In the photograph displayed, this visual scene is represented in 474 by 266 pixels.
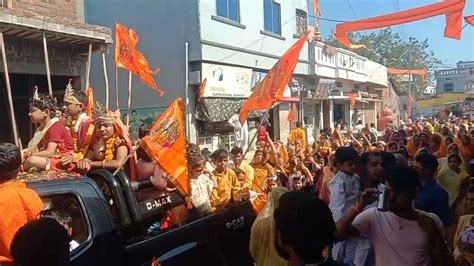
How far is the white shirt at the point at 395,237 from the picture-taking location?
2.69 meters

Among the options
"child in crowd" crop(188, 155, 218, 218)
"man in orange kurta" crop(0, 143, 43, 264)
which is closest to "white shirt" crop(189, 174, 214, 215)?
"child in crowd" crop(188, 155, 218, 218)

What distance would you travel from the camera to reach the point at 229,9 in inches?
505

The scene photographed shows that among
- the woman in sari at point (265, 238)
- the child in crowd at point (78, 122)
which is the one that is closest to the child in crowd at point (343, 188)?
the woman in sari at point (265, 238)

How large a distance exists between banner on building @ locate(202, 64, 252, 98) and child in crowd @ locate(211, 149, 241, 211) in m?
5.68

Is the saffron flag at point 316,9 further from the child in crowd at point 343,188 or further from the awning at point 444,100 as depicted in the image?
the awning at point 444,100

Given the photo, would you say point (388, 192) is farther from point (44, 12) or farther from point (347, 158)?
point (44, 12)

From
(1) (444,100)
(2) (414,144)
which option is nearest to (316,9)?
(2) (414,144)

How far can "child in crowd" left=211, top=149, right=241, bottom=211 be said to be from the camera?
5.09 m

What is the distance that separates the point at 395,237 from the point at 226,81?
9901 mm

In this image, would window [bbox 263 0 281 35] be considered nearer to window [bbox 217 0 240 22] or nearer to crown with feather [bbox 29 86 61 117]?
window [bbox 217 0 240 22]

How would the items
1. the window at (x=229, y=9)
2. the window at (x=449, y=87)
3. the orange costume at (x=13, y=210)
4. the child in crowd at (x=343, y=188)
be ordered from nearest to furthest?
the orange costume at (x=13, y=210) → the child in crowd at (x=343, y=188) → the window at (x=229, y=9) → the window at (x=449, y=87)

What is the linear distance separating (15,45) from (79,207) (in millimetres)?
6481

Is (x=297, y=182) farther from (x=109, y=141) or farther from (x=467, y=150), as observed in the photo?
(x=109, y=141)

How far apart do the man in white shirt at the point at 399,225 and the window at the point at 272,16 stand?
40.9ft
